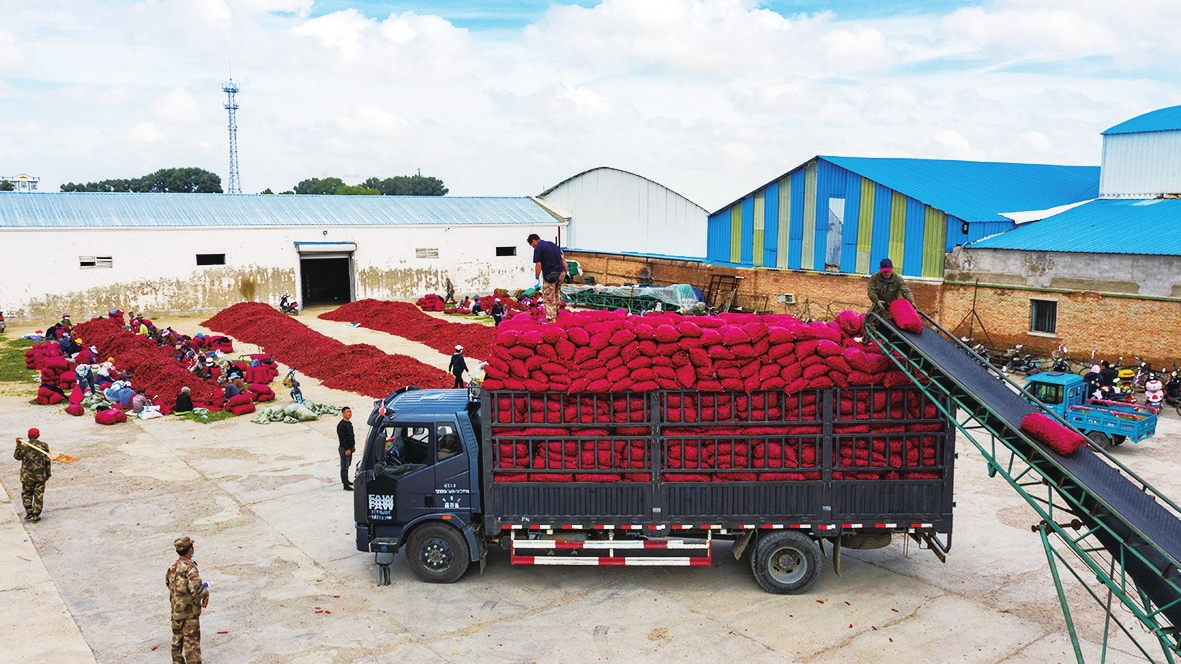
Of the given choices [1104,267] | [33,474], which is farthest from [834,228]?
[33,474]

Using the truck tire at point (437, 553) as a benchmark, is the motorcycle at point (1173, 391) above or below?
above

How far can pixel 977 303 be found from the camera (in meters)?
28.2

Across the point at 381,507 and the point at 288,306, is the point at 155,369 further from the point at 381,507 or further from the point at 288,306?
the point at 288,306

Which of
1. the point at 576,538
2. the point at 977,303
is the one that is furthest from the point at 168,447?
the point at 977,303

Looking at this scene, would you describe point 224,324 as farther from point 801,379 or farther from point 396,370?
point 801,379

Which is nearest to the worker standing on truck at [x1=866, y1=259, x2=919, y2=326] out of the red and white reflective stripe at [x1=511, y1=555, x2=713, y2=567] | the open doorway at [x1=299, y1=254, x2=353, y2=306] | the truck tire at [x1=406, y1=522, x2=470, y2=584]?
the red and white reflective stripe at [x1=511, y1=555, x2=713, y2=567]

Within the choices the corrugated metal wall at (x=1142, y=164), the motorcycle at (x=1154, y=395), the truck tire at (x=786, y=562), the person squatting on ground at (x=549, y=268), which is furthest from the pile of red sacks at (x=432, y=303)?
the truck tire at (x=786, y=562)

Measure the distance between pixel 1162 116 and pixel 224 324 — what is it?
3664 cm

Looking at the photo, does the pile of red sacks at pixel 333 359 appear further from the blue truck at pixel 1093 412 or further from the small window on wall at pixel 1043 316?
the small window on wall at pixel 1043 316

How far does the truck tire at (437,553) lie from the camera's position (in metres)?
11.2

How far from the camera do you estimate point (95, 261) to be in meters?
37.1

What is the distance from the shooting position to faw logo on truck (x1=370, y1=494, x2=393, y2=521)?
11.2 metres

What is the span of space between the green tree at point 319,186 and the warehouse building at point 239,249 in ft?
219

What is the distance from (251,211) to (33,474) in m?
30.4
